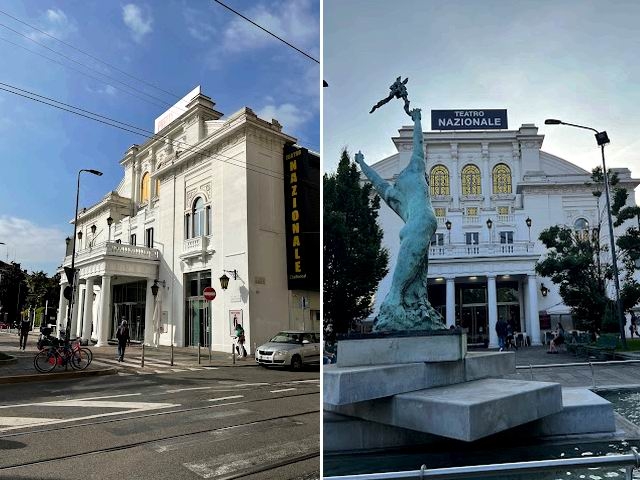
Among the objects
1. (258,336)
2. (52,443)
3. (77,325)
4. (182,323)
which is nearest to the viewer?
(52,443)

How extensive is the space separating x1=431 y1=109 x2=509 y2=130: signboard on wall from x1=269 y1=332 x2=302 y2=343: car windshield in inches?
435

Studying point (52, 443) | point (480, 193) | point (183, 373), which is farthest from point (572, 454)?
point (480, 193)

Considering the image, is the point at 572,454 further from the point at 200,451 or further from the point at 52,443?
the point at 52,443

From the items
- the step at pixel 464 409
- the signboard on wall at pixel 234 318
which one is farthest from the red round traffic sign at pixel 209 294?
the step at pixel 464 409

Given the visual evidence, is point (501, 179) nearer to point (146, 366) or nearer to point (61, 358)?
point (146, 366)

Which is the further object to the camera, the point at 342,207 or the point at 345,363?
the point at 342,207

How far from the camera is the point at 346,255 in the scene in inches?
93.7

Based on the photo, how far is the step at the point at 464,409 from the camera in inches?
79.1

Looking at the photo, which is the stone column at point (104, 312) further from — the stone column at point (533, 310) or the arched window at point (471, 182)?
the arched window at point (471, 182)

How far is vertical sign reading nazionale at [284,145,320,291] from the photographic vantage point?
238 cm

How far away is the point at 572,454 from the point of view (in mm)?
2252

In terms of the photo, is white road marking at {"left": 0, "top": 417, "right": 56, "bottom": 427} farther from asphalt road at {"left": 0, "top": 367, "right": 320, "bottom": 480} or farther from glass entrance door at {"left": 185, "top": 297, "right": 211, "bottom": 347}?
glass entrance door at {"left": 185, "top": 297, "right": 211, "bottom": 347}

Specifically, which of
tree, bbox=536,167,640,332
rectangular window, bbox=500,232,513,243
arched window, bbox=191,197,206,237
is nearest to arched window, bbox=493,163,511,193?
rectangular window, bbox=500,232,513,243

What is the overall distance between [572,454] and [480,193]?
14.0 m
